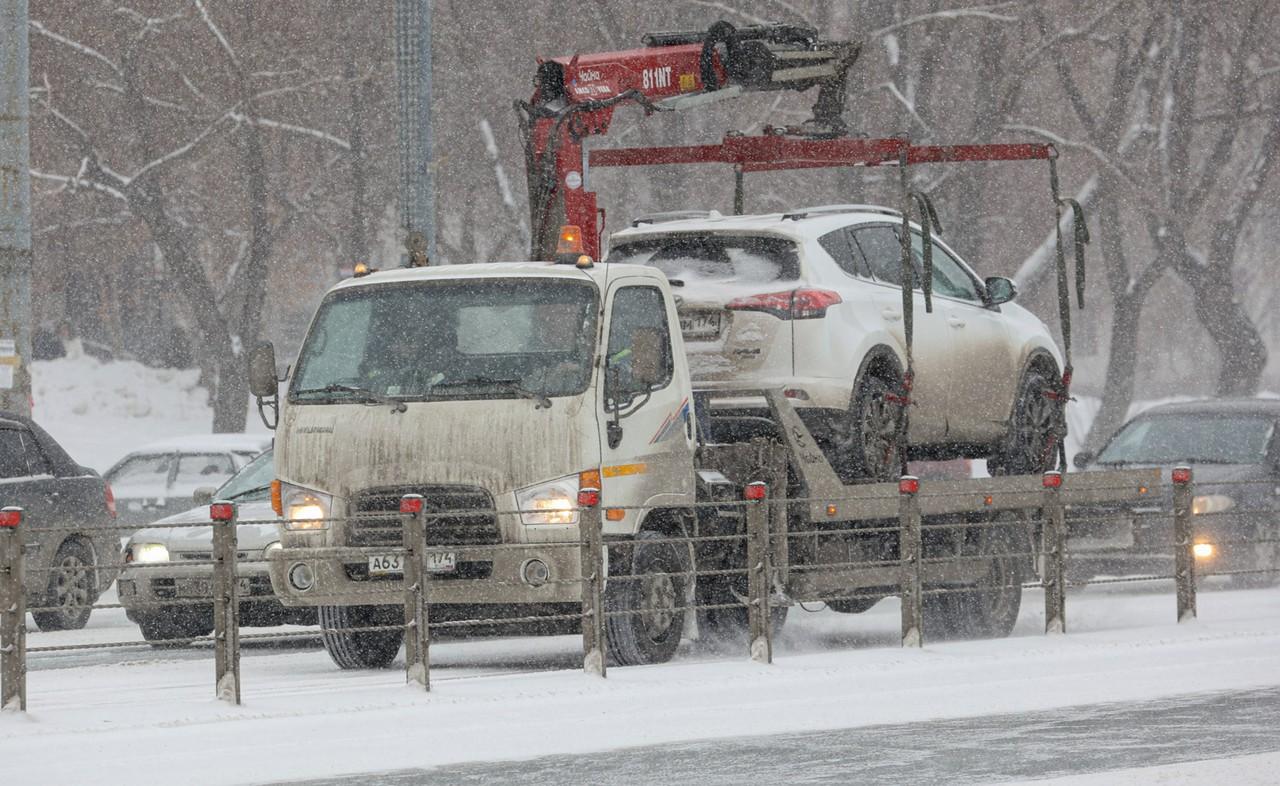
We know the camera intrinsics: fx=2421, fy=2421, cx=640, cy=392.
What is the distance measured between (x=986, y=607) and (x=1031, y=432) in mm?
1362

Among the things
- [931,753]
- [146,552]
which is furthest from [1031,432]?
[931,753]

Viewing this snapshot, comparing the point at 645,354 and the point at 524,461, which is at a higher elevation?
the point at 645,354

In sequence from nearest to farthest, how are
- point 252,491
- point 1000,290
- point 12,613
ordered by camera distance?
point 12,613 → point 1000,290 → point 252,491

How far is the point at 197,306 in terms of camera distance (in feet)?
131

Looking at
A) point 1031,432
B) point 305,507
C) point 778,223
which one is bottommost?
point 305,507

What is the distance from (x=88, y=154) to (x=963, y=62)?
14.6 meters

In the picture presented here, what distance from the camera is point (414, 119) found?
19.5m

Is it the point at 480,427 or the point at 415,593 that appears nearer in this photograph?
the point at 415,593

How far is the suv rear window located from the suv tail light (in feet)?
0.69

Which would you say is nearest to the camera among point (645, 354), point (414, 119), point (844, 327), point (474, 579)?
point (645, 354)

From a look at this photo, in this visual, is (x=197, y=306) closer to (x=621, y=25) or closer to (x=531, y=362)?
(x=621, y=25)

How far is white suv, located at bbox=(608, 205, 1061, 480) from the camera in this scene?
15.6 metres

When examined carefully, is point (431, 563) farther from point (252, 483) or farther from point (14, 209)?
point (14, 209)

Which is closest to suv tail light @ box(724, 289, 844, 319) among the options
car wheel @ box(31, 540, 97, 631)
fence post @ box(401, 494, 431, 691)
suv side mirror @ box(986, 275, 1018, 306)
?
suv side mirror @ box(986, 275, 1018, 306)
